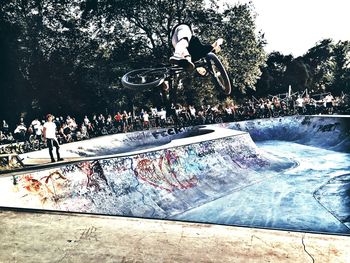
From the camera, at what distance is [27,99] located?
86.4 ft

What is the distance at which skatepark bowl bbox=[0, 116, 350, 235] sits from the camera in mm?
7121

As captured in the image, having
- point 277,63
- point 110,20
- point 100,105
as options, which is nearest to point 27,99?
point 100,105

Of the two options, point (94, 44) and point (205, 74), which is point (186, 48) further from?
point (94, 44)

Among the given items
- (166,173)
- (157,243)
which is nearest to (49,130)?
(166,173)

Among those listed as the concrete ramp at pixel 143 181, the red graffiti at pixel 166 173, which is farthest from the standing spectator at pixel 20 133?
the red graffiti at pixel 166 173

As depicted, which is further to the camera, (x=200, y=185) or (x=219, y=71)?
(x=200, y=185)

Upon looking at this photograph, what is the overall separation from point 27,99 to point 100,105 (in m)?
7.15

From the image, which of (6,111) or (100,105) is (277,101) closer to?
(100,105)

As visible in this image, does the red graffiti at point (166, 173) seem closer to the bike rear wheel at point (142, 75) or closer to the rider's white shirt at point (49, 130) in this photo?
the bike rear wheel at point (142, 75)

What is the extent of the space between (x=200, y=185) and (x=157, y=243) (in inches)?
Answer: 279

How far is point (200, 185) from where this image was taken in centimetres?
1012

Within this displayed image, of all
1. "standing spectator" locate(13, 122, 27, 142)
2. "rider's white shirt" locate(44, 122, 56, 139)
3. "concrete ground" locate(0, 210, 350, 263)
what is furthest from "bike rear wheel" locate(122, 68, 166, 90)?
"standing spectator" locate(13, 122, 27, 142)

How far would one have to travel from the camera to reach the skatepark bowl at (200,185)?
712 centimetres

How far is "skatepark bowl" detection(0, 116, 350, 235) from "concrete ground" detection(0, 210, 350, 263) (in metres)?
0.86
